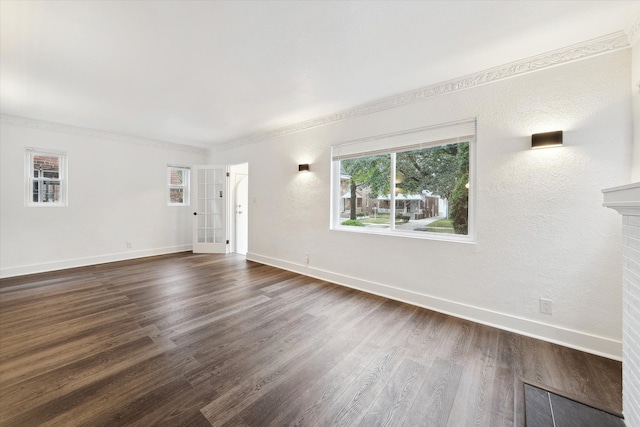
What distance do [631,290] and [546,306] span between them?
1143 mm

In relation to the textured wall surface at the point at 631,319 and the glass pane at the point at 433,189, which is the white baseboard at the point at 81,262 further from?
the textured wall surface at the point at 631,319

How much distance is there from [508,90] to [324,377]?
3.01m

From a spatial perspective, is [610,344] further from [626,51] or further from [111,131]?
[111,131]

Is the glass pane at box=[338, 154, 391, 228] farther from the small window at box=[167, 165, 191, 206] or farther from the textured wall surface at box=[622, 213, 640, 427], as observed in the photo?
the small window at box=[167, 165, 191, 206]

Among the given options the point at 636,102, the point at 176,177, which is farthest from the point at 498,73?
the point at 176,177

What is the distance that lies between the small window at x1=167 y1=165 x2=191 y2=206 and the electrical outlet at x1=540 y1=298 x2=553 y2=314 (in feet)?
21.7

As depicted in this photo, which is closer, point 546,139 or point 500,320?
point 546,139

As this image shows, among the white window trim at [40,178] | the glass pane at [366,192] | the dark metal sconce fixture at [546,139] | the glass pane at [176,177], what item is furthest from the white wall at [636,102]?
the white window trim at [40,178]

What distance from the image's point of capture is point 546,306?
223 centimetres

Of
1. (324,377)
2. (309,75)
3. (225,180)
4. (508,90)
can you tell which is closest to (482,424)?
(324,377)

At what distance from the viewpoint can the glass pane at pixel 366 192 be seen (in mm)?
3412

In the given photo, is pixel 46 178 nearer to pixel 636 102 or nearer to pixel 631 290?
pixel 631 290

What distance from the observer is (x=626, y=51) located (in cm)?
195

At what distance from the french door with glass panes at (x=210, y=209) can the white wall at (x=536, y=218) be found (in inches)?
156
